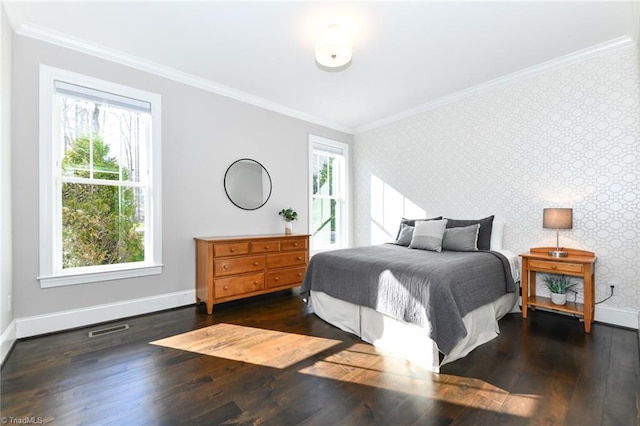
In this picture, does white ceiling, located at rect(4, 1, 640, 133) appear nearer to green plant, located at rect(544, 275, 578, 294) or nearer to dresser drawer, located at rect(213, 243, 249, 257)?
dresser drawer, located at rect(213, 243, 249, 257)

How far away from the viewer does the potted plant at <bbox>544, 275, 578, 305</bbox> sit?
289 centimetres

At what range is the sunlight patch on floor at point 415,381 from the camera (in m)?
1.65

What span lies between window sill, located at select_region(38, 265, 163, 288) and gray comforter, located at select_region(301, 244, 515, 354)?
1.69 meters

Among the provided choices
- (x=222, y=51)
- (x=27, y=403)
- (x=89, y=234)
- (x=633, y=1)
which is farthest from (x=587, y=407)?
(x=89, y=234)

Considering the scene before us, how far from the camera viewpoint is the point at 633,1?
226 cm

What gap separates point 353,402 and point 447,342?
0.76 metres

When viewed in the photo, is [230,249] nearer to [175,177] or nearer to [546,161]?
[175,177]

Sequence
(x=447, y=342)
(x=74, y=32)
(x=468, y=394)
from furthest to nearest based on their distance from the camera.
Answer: (x=74, y=32) < (x=447, y=342) < (x=468, y=394)

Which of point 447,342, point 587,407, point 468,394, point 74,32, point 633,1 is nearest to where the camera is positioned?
point 587,407

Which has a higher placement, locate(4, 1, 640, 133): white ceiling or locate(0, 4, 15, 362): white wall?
locate(4, 1, 640, 133): white ceiling

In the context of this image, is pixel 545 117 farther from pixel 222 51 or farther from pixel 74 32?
pixel 74 32

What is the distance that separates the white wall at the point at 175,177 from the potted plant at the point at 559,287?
3.16 meters

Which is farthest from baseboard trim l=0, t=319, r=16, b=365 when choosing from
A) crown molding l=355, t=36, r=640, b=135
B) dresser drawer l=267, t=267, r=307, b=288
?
crown molding l=355, t=36, r=640, b=135

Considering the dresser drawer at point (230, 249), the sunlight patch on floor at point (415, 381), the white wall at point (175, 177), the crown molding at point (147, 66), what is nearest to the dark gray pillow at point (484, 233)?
the sunlight patch on floor at point (415, 381)
